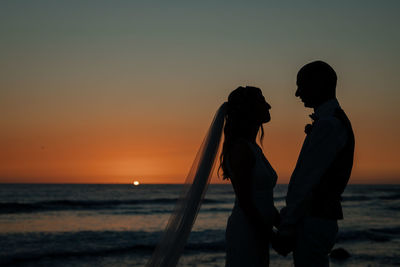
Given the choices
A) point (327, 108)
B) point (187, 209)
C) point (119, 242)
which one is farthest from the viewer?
point (119, 242)

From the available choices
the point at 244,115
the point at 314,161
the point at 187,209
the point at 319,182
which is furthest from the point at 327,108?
the point at 187,209

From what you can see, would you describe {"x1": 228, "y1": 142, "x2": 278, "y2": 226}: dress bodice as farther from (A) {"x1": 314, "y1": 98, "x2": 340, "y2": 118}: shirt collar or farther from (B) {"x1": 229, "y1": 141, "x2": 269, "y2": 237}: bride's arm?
(A) {"x1": 314, "y1": 98, "x2": 340, "y2": 118}: shirt collar

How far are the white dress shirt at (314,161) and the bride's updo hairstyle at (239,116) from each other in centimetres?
56

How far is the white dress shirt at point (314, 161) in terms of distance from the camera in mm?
2867

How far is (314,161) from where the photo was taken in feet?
9.44

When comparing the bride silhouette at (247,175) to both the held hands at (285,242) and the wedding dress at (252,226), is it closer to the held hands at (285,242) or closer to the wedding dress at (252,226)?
the wedding dress at (252,226)

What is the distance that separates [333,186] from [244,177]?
0.67 meters

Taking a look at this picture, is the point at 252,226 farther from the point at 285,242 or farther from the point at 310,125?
the point at 310,125

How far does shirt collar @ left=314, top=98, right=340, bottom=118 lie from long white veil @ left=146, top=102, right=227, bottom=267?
41.1 inches

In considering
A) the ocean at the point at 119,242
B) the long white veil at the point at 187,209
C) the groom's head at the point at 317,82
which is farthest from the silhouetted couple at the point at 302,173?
the ocean at the point at 119,242

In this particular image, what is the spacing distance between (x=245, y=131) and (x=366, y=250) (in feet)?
43.4

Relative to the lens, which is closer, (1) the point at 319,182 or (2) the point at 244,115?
(1) the point at 319,182

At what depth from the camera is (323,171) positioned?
9.44ft

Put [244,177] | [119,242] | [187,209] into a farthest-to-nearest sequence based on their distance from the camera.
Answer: [119,242]
[187,209]
[244,177]
